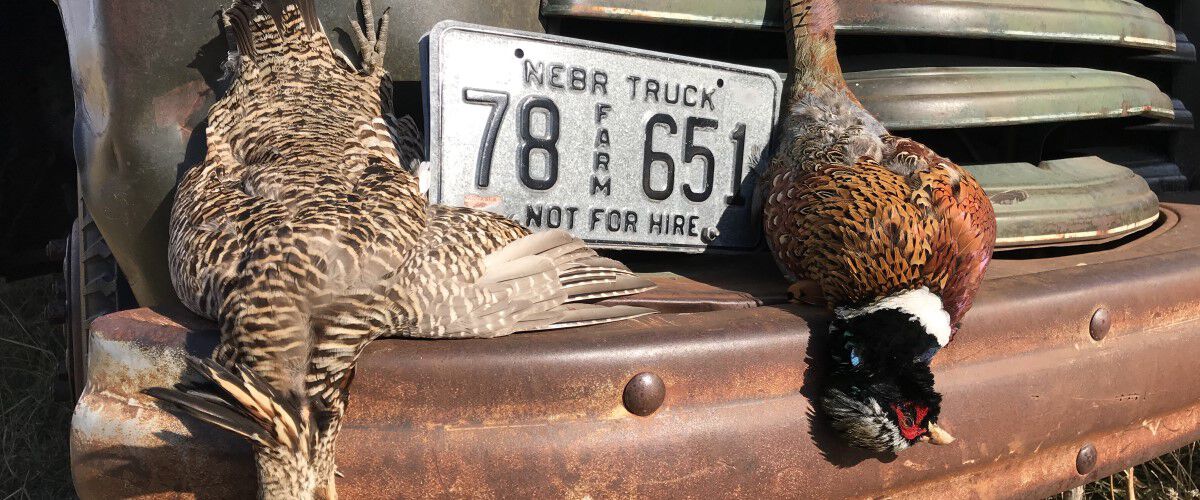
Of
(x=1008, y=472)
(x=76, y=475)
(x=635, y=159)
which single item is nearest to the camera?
(x=76, y=475)

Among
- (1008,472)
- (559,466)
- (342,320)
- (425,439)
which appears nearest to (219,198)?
(342,320)

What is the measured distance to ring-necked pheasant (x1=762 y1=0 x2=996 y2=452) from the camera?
2.06 metres

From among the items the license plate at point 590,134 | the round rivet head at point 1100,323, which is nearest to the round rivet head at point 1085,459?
the round rivet head at point 1100,323

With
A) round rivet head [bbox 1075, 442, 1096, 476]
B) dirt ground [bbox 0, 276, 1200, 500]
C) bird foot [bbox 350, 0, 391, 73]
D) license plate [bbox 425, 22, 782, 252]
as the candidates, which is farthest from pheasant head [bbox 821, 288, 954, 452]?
dirt ground [bbox 0, 276, 1200, 500]

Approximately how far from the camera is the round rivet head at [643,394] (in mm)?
1833

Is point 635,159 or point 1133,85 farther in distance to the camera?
point 1133,85

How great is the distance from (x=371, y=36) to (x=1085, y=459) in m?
2.07

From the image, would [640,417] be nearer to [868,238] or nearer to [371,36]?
[868,238]

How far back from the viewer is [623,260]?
2.85m

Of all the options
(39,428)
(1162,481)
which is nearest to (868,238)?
(1162,481)

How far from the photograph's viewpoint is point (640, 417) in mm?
1849

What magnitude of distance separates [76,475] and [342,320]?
22.8 inches

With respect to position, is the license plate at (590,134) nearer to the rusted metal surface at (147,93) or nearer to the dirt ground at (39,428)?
the rusted metal surface at (147,93)

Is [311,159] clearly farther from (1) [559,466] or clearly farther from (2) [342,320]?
(1) [559,466]
